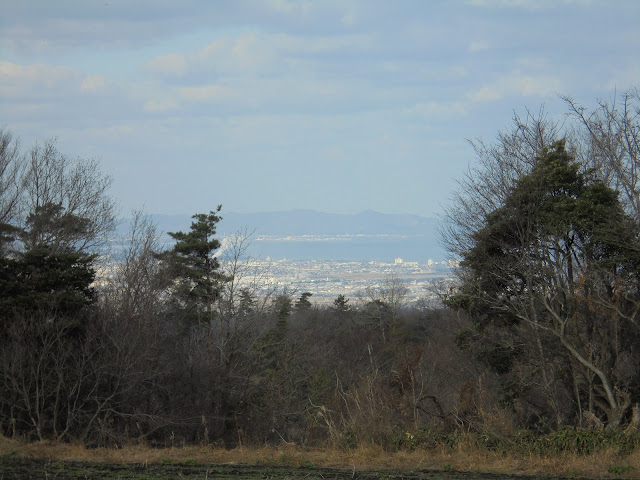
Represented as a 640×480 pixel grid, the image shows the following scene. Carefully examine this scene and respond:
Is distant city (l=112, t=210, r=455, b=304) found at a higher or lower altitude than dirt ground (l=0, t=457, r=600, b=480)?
higher

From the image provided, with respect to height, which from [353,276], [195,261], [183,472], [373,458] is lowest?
[373,458]

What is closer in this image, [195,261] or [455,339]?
[455,339]

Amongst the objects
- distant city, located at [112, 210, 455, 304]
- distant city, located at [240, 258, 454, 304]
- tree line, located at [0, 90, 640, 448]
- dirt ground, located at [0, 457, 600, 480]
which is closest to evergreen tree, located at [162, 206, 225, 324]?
distant city, located at [112, 210, 455, 304]

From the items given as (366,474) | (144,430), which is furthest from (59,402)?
(366,474)

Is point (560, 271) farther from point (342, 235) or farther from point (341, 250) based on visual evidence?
point (342, 235)

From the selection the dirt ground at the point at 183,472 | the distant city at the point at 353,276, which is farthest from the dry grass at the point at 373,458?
the distant city at the point at 353,276

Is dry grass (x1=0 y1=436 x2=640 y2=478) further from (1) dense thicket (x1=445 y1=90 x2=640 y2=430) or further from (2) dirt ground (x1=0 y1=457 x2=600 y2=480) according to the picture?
(1) dense thicket (x1=445 y1=90 x2=640 y2=430)

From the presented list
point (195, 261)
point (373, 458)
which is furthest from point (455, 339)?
point (195, 261)
